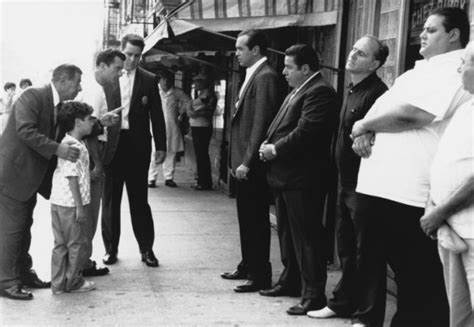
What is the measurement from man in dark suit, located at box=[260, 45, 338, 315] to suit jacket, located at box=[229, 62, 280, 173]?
247 millimetres

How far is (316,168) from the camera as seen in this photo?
529 centimetres

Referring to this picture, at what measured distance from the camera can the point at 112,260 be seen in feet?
21.8

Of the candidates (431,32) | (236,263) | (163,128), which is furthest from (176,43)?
(431,32)

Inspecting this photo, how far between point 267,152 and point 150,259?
75.4 inches

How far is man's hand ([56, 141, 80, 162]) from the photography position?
5352mm

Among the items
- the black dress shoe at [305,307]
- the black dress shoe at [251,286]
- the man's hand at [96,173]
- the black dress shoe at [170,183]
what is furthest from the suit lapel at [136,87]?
the black dress shoe at [170,183]

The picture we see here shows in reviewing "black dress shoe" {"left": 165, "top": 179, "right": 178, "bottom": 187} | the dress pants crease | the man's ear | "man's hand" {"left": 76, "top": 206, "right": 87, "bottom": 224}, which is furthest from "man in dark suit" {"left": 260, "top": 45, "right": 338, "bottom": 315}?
"black dress shoe" {"left": 165, "top": 179, "right": 178, "bottom": 187}

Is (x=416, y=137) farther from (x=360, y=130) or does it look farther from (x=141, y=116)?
(x=141, y=116)

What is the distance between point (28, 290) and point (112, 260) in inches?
43.4

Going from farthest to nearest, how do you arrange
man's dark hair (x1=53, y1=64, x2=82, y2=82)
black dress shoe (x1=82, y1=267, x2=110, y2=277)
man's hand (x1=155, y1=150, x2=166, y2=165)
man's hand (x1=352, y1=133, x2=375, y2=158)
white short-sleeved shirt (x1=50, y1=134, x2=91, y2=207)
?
man's hand (x1=155, y1=150, x2=166, y2=165)
black dress shoe (x1=82, y1=267, x2=110, y2=277)
man's dark hair (x1=53, y1=64, x2=82, y2=82)
white short-sleeved shirt (x1=50, y1=134, x2=91, y2=207)
man's hand (x1=352, y1=133, x2=375, y2=158)

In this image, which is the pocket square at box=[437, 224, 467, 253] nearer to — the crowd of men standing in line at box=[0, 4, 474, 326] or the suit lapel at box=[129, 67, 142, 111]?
the crowd of men standing in line at box=[0, 4, 474, 326]

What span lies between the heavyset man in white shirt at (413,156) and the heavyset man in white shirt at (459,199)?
505 mm

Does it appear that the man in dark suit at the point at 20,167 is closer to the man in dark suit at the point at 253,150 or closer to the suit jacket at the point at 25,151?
the suit jacket at the point at 25,151

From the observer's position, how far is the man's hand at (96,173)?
19.8 feet
